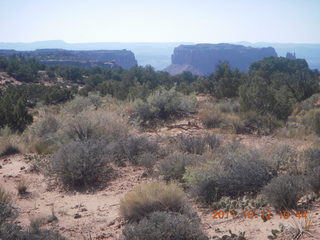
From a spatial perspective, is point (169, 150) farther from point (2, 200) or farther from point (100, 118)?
point (2, 200)

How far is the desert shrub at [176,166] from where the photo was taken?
605 cm

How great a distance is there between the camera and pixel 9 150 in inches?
360

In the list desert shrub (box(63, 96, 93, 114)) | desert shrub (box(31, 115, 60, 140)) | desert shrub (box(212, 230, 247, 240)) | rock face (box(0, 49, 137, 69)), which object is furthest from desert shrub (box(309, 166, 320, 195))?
rock face (box(0, 49, 137, 69))

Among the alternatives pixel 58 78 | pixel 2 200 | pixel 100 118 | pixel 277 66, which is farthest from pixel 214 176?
pixel 58 78

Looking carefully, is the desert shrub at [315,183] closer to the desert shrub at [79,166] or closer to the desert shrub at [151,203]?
the desert shrub at [151,203]

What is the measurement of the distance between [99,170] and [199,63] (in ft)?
402

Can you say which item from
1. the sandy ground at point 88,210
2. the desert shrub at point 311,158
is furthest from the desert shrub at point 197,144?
the desert shrub at point 311,158

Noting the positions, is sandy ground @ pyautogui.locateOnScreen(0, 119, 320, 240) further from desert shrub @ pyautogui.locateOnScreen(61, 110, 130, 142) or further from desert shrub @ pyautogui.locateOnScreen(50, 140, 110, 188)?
desert shrub @ pyautogui.locateOnScreen(61, 110, 130, 142)

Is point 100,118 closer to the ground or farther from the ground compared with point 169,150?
farther from the ground

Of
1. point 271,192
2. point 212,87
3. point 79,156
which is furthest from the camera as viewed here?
point 212,87

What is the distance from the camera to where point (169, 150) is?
25.7 feet

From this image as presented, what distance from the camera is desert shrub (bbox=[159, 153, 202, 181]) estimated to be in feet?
19.9

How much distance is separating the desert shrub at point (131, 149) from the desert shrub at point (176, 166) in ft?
4.13
